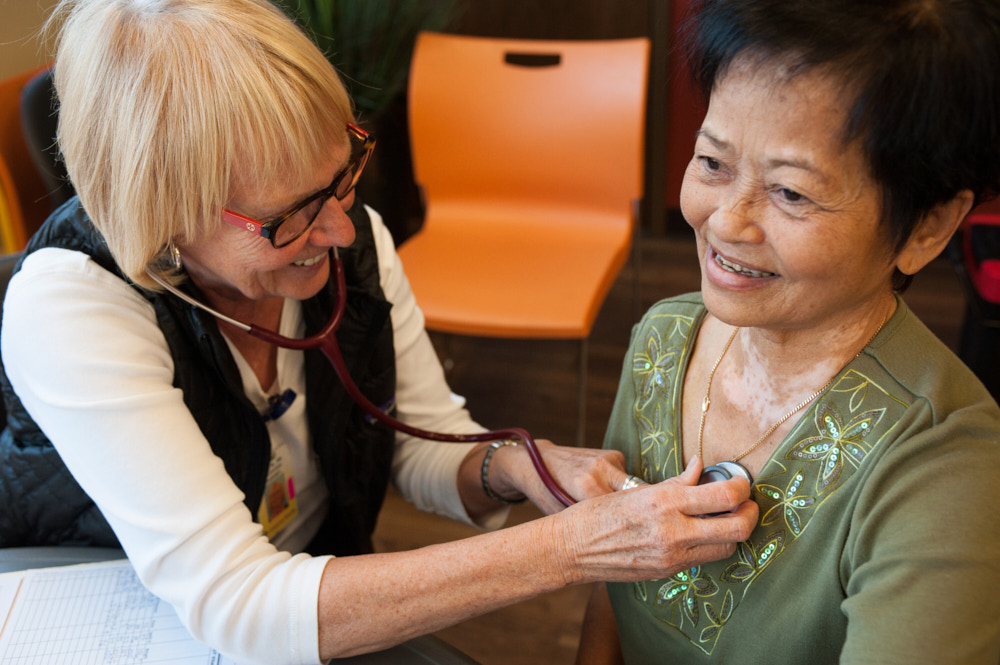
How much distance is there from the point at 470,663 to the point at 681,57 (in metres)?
0.74

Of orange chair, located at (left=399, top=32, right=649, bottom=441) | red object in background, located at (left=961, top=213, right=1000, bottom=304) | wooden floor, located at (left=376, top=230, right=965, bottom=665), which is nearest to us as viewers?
red object in background, located at (left=961, top=213, right=1000, bottom=304)

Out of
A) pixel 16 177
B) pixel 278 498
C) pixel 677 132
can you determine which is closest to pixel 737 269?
pixel 278 498

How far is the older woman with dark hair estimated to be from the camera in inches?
29.5

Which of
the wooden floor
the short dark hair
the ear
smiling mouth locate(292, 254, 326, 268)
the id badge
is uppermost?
the short dark hair

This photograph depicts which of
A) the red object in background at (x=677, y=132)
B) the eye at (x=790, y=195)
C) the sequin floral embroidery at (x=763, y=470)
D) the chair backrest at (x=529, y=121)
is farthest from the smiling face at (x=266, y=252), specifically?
the red object in background at (x=677, y=132)

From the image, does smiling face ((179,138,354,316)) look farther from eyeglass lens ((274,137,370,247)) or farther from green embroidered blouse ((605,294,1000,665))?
green embroidered blouse ((605,294,1000,665))

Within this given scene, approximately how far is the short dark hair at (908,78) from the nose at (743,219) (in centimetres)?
12

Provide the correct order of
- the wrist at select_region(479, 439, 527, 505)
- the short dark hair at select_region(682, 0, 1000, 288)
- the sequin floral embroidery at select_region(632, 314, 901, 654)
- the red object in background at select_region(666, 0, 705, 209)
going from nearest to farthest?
the short dark hair at select_region(682, 0, 1000, 288) → the sequin floral embroidery at select_region(632, 314, 901, 654) → the wrist at select_region(479, 439, 527, 505) → the red object in background at select_region(666, 0, 705, 209)

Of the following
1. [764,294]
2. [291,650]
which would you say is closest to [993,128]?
[764,294]

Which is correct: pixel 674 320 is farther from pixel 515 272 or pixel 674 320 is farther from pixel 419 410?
pixel 515 272

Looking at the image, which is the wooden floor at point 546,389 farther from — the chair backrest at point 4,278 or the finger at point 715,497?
the finger at point 715,497

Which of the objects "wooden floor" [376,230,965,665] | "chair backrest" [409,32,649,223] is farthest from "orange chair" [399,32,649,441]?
"wooden floor" [376,230,965,665]

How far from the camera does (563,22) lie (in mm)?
3658

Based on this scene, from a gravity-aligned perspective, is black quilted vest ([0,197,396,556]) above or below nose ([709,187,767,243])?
below
